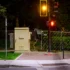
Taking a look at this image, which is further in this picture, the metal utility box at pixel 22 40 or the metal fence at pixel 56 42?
the metal fence at pixel 56 42

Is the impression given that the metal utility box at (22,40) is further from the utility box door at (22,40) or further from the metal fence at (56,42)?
the metal fence at (56,42)

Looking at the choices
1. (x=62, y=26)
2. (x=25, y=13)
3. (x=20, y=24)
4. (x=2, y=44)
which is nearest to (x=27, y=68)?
(x=2, y=44)

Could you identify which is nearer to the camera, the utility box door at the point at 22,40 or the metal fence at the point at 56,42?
the utility box door at the point at 22,40

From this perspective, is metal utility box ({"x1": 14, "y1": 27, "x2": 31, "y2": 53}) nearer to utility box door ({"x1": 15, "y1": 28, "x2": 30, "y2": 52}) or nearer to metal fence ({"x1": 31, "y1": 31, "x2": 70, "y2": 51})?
utility box door ({"x1": 15, "y1": 28, "x2": 30, "y2": 52})

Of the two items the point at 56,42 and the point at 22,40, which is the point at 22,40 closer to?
the point at 22,40

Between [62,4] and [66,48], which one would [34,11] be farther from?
[66,48]

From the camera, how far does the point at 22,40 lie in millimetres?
27125

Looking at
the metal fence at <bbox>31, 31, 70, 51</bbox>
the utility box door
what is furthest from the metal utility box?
the metal fence at <bbox>31, 31, 70, 51</bbox>

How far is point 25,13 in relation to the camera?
4178 centimetres

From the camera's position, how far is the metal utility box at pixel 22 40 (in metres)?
27.1

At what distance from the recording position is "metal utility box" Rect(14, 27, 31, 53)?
27078 mm

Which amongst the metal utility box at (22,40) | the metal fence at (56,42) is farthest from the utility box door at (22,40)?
the metal fence at (56,42)

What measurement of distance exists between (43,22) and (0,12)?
682 inches

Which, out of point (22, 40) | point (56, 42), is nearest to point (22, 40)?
point (22, 40)
